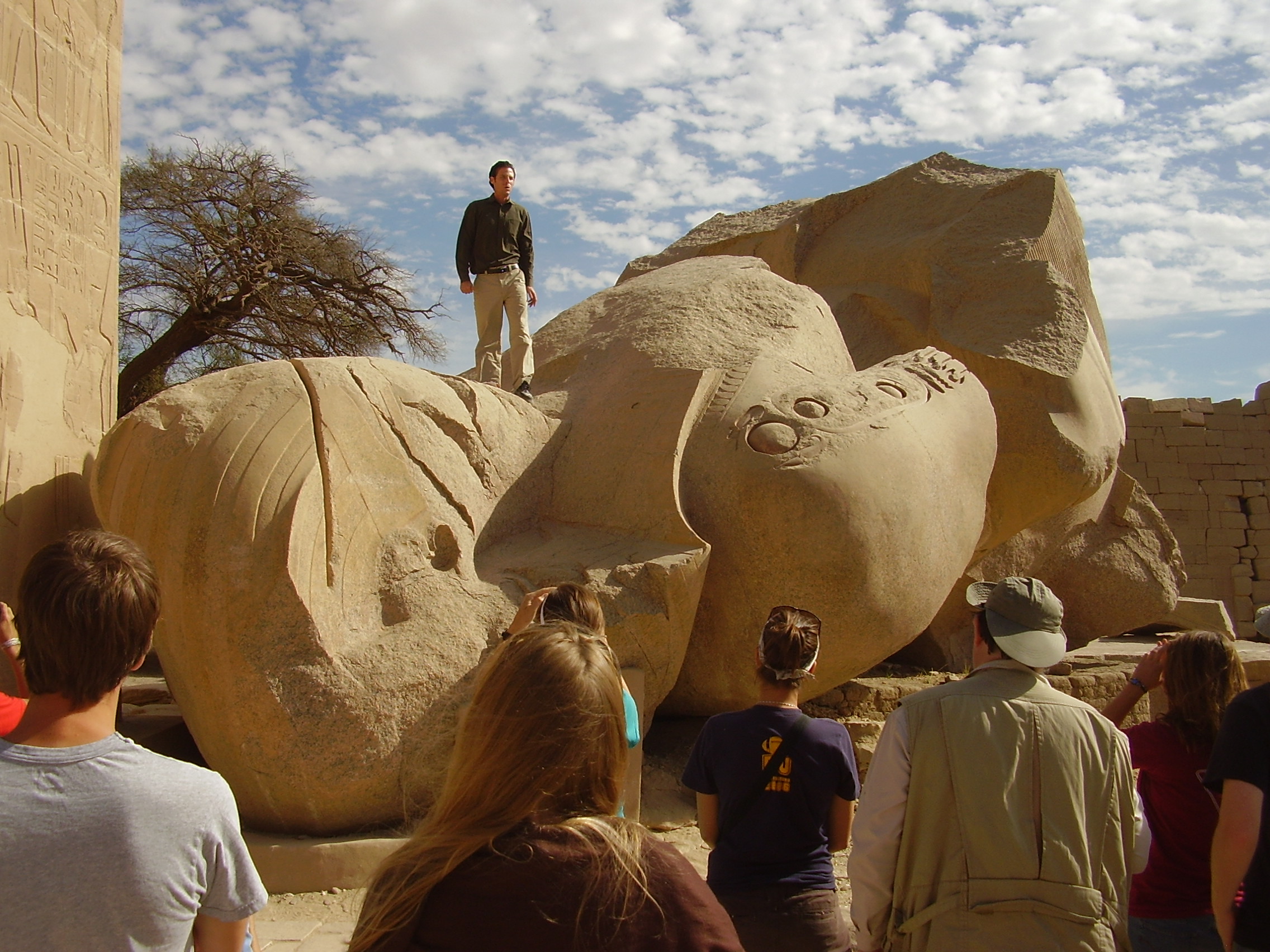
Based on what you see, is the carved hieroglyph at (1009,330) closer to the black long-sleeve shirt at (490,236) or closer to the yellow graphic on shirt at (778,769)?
the black long-sleeve shirt at (490,236)

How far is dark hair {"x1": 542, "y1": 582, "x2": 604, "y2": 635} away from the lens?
7.48 ft

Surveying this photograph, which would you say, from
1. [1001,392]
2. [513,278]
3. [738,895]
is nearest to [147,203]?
[513,278]

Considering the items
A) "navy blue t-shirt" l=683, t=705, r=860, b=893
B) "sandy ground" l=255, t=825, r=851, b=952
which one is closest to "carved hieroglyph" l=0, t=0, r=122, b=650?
"sandy ground" l=255, t=825, r=851, b=952

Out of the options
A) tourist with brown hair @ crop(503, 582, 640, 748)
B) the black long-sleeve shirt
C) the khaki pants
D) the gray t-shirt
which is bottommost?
the gray t-shirt

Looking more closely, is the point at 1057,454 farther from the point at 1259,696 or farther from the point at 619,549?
the point at 1259,696

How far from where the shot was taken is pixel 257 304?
12.4 m

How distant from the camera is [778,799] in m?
2.17

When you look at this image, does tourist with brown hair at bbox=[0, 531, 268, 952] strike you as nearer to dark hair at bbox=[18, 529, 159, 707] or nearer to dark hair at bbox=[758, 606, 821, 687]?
dark hair at bbox=[18, 529, 159, 707]

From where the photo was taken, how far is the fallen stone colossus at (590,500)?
11.1 feet

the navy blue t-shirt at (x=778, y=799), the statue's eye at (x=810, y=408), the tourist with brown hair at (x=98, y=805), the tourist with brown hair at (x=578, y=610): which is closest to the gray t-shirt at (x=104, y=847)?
the tourist with brown hair at (x=98, y=805)

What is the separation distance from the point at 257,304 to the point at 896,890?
11.9 metres

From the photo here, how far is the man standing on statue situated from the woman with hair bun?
3.55 meters

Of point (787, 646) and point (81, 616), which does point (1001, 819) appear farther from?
point (81, 616)

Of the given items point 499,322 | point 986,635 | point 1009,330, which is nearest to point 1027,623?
point 986,635
